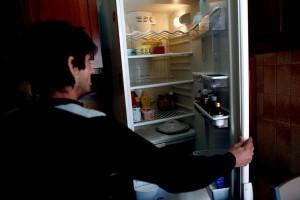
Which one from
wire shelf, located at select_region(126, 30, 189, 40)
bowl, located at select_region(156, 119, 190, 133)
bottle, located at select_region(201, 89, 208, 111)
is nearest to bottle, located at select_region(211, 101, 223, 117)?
bottle, located at select_region(201, 89, 208, 111)

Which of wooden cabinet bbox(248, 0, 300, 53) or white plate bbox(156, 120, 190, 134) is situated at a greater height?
wooden cabinet bbox(248, 0, 300, 53)

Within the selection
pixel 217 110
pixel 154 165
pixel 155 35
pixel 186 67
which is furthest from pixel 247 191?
pixel 155 35

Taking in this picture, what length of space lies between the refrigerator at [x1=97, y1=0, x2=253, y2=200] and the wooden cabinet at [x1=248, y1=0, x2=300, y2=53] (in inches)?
13.4

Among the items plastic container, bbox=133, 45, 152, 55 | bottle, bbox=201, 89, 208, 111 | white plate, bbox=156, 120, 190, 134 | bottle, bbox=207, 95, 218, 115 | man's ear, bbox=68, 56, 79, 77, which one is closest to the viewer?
man's ear, bbox=68, 56, 79, 77

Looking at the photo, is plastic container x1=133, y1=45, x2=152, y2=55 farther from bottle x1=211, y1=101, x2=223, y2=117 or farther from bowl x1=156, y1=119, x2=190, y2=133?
bottle x1=211, y1=101, x2=223, y2=117

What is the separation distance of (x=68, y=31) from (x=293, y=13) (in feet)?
3.68

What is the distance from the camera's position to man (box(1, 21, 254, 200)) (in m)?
0.65

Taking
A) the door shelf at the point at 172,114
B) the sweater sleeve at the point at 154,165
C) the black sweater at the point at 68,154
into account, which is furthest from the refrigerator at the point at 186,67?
the black sweater at the point at 68,154

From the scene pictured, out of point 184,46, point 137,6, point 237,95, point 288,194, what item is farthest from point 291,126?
point 137,6

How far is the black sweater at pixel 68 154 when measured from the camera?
645 mm

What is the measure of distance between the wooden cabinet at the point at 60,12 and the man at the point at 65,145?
76cm

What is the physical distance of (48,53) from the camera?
0.73 m

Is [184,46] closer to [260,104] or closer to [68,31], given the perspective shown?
[260,104]

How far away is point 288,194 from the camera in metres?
1.03
